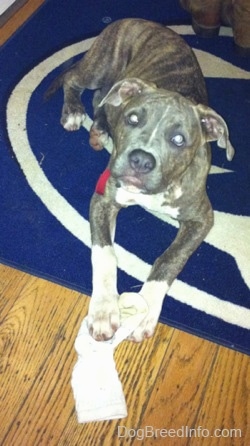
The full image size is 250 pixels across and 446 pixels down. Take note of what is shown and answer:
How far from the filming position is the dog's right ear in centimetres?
262

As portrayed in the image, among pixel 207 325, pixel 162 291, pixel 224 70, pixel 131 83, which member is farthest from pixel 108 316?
pixel 224 70

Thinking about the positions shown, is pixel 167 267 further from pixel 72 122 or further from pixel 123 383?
pixel 72 122

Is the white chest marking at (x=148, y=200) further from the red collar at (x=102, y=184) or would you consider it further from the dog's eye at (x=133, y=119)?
the dog's eye at (x=133, y=119)

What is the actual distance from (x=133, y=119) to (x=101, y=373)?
1.10 m

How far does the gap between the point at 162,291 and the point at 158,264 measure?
5.8 inches

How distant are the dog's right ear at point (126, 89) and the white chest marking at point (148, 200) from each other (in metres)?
0.43

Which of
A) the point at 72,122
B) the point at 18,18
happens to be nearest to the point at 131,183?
the point at 72,122

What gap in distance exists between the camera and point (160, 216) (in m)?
3.13

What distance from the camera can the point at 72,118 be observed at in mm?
3480

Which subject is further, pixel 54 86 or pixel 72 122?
pixel 54 86

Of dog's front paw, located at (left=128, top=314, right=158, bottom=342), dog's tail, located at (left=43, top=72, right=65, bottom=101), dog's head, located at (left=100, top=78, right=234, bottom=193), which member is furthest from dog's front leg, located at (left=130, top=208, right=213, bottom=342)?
dog's tail, located at (left=43, top=72, right=65, bottom=101)

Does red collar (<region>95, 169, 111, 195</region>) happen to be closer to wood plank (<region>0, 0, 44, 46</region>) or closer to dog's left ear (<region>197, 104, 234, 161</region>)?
dog's left ear (<region>197, 104, 234, 161</region>)

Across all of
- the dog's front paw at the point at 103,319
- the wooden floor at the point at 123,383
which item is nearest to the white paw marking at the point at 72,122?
the wooden floor at the point at 123,383

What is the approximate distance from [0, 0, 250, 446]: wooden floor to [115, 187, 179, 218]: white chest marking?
53cm
